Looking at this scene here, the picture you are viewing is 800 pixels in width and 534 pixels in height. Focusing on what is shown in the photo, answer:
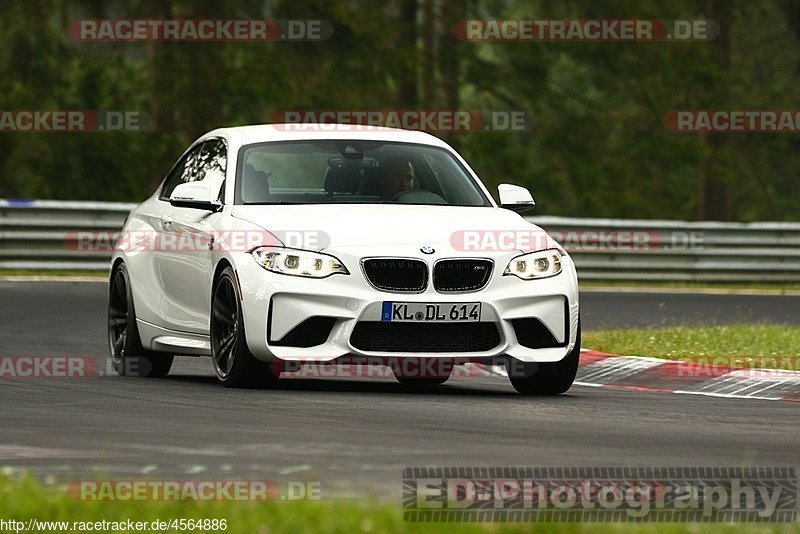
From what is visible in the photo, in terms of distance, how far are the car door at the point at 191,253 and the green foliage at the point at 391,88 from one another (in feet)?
71.6

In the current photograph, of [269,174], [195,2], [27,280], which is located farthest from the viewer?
[195,2]

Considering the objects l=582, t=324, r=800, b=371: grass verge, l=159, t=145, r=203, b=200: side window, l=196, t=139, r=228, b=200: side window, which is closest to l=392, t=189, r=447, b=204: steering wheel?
l=196, t=139, r=228, b=200: side window

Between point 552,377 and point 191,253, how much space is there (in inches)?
96.0

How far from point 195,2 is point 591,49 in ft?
31.0

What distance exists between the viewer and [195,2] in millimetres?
35562

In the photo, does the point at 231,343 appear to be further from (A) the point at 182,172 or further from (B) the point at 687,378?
(B) the point at 687,378

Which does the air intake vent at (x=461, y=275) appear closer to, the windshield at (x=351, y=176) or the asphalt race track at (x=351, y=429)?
the asphalt race track at (x=351, y=429)

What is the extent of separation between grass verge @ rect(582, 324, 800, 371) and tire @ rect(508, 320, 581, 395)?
234 cm

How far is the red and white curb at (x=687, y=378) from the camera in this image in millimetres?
12656

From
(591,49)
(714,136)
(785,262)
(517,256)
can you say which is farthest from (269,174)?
(714,136)

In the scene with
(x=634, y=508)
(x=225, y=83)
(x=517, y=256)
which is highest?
(x=225, y=83)

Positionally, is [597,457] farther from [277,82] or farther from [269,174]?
[277,82]

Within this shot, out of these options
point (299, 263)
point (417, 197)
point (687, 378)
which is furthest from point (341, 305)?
point (687, 378)

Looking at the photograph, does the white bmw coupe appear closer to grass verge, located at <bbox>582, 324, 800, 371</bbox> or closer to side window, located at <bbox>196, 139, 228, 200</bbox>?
A: side window, located at <bbox>196, 139, 228, 200</bbox>
